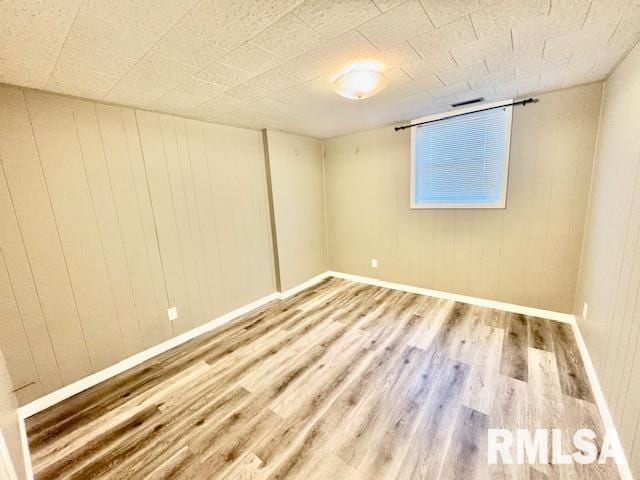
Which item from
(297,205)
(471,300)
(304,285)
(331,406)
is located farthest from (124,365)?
(471,300)

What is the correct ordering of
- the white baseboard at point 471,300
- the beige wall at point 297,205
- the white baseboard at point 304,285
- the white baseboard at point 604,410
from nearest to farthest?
the white baseboard at point 604,410, the white baseboard at point 471,300, the beige wall at point 297,205, the white baseboard at point 304,285

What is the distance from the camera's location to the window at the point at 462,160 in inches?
104

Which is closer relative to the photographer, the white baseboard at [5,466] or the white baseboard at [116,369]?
the white baseboard at [5,466]

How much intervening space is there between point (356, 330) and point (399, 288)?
4.18 feet

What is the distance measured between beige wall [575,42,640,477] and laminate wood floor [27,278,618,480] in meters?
0.24

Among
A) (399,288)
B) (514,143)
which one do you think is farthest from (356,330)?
(514,143)

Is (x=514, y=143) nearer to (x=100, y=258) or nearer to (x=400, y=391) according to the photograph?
(x=400, y=391)

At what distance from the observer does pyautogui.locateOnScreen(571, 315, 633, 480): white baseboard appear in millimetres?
1189

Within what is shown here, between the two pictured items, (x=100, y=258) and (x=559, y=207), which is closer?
(x=100, y=258)

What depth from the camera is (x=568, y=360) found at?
1.99 m

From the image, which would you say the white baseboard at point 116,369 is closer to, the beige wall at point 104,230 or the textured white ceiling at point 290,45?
the beige wall at point 104,230

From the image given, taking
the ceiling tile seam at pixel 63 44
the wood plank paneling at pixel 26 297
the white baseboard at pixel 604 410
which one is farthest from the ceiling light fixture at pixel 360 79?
the white baseboard at pixel 604 410

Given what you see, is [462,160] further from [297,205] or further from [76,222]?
[76,222]

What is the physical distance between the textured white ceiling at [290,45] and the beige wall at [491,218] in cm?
46
